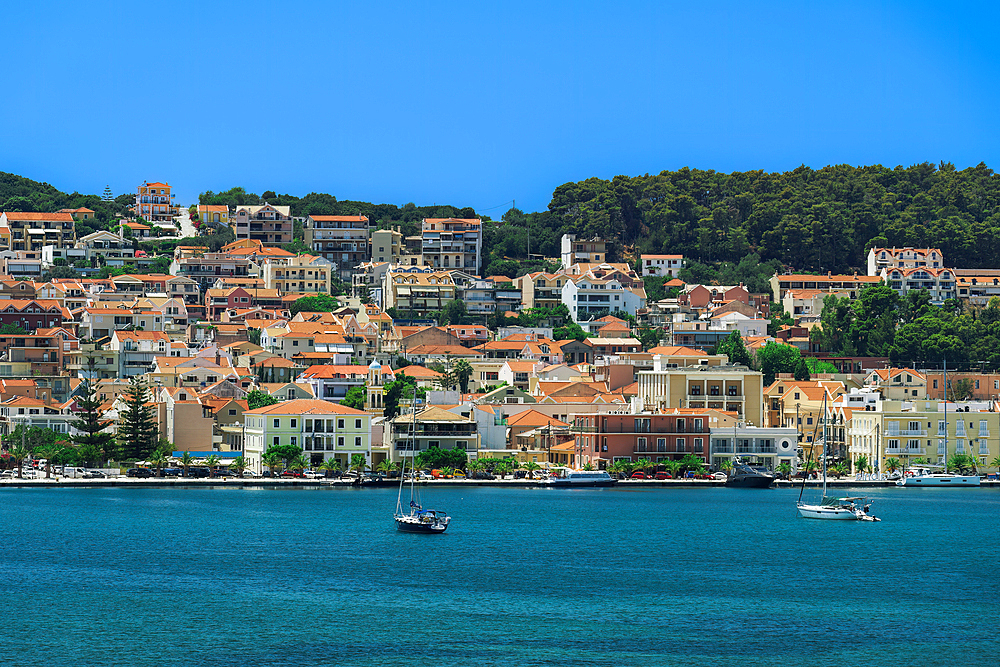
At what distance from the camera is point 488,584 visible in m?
44.8

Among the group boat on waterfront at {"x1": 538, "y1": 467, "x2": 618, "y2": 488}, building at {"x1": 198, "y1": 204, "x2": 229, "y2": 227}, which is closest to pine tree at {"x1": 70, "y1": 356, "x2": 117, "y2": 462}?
boat on waterfront at {"x1": 538, "y1": 467, "x2": 618, "y2": 488}

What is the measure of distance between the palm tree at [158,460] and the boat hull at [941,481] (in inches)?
1504

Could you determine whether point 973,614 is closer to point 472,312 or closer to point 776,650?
point 776,650

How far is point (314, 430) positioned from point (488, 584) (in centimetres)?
3490

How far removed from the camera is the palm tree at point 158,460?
77062 millimetres

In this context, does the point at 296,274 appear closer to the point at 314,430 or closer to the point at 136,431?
the point at 136,431

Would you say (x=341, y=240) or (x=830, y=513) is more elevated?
(x=341, y=240)

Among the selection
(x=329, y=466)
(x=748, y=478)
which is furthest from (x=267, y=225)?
(x=748, y=478)

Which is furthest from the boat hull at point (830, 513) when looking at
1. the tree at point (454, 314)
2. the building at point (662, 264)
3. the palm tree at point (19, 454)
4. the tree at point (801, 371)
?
the building at point (662, 264)

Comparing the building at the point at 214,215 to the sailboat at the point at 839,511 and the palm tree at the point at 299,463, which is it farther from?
the sailboat at the point at 839,511

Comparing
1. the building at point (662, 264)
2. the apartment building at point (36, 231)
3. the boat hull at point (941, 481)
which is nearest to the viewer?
the boat hull at point (941, 481)

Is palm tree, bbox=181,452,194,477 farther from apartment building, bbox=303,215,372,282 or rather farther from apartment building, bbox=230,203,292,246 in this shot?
apartment building, bbox=230,203,292,246

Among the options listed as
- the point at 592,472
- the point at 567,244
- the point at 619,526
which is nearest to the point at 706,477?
the point at 592,472

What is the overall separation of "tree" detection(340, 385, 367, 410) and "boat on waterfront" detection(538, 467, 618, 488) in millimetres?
12371
